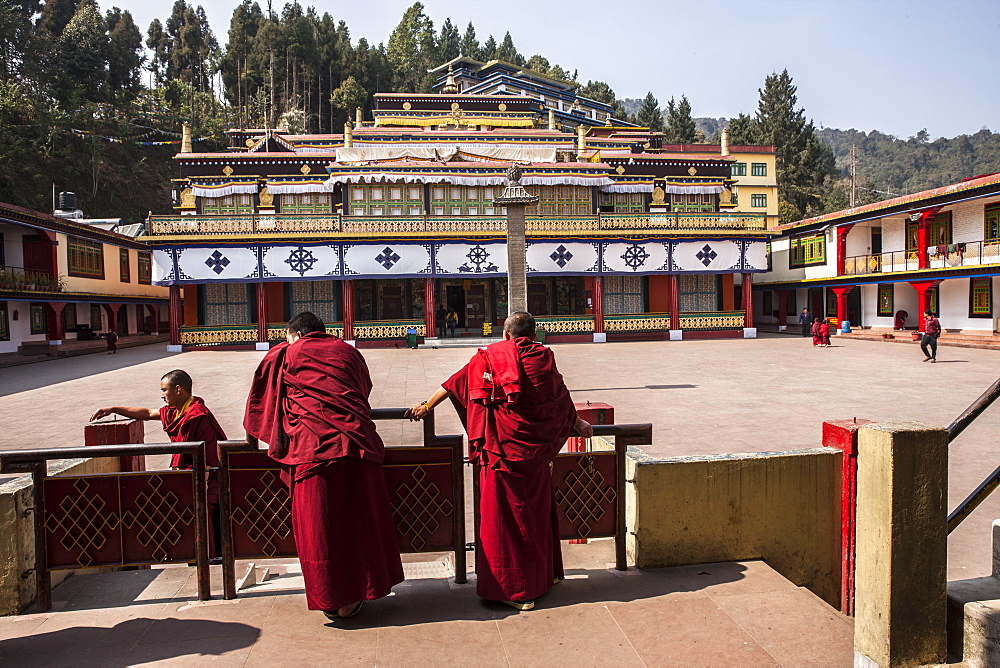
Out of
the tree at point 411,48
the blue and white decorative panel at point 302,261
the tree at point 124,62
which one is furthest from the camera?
the tree at point 411,48

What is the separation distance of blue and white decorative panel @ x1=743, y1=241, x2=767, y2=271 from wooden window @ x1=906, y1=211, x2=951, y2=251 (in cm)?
592

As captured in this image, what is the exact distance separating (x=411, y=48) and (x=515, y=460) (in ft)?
277

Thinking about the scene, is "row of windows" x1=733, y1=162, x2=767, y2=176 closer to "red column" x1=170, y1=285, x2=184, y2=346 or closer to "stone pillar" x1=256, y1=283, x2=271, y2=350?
"stone pillar" x1=256, y1=283, x2=271, y2=350

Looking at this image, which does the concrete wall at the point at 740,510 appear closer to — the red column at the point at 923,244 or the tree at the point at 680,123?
the red column at the point at 923,244

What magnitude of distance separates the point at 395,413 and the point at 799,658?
2.44 metres

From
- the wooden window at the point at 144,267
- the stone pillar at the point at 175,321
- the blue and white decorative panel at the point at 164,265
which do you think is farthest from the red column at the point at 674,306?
the wooden window at the point at 144,267

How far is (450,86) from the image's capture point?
48.2 m

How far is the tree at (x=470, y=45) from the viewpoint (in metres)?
86.5

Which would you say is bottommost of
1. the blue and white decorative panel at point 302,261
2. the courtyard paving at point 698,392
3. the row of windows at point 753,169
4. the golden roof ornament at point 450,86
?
the courtyard paving at point 698,392

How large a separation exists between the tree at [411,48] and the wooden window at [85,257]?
50.3 meters

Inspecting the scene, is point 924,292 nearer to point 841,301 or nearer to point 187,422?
point 841,301

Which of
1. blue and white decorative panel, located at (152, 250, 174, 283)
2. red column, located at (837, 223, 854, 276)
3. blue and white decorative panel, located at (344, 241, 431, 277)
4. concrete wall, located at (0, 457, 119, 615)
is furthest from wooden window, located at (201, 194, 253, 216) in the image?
concrete wall, located at (0, 457, 119, 615)

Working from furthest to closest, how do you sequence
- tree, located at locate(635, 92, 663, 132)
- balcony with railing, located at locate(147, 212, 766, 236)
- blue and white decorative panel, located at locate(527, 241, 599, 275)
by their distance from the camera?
tree, located at locate(635, 92, 663, 132)
blue and white decorative panel, located at locate(527, 241, 599, 275)
balcony with railing, located at locate(147, 212, 766, 236)

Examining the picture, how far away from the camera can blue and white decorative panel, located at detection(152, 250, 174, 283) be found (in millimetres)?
25781
